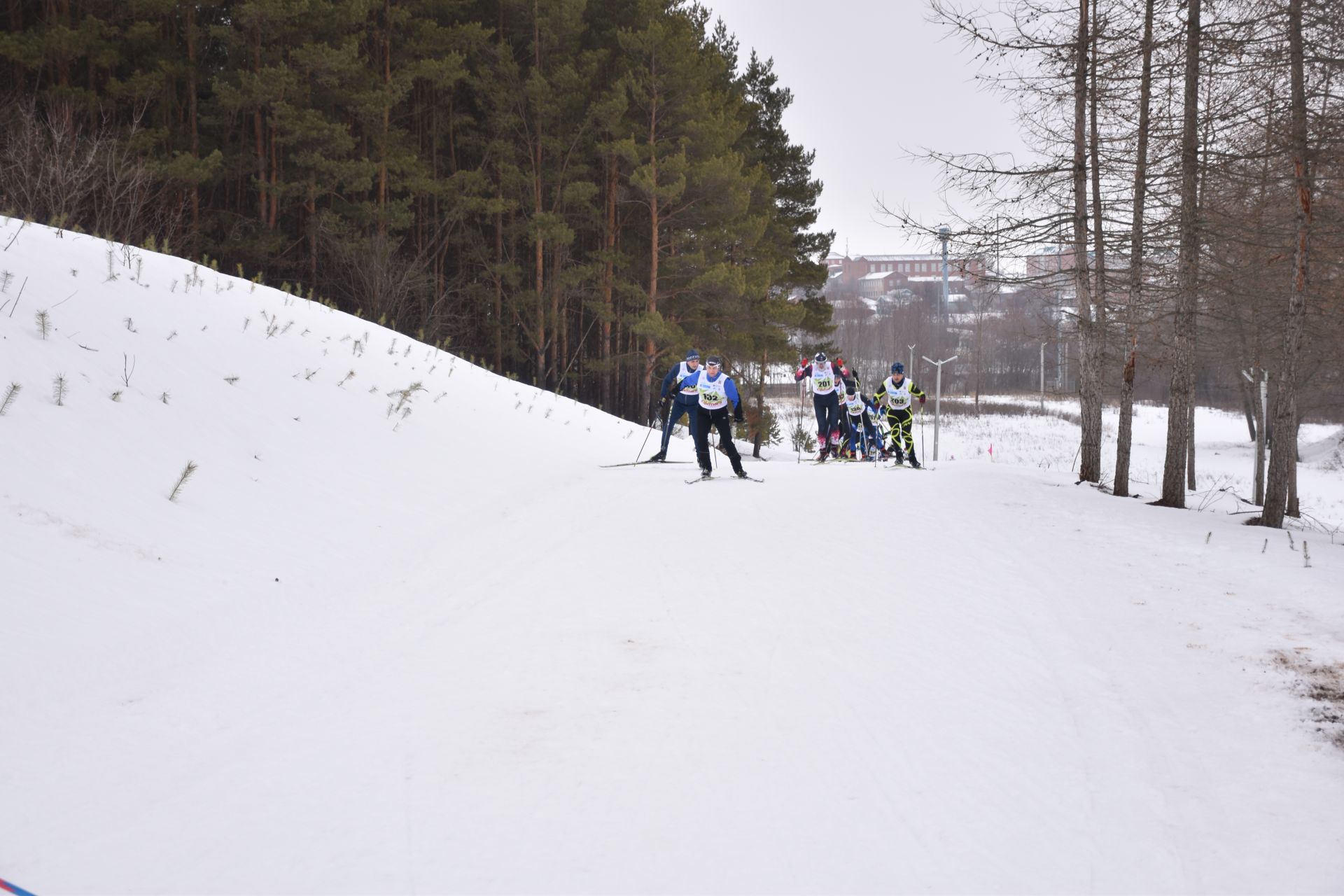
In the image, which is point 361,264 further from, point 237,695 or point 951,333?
point 951,333

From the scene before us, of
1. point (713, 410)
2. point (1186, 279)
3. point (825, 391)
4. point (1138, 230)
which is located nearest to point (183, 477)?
point (713, 410)

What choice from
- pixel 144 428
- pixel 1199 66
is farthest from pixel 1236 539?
pixel 144 428

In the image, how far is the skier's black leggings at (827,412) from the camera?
18.5m

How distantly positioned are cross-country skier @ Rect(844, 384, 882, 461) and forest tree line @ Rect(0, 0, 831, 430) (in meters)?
7.60

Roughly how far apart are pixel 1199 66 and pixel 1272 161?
1649 millimetres

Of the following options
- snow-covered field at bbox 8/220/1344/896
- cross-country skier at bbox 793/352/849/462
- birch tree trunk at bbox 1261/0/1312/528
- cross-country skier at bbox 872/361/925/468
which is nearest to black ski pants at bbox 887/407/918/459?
cross-country skier at bbox 872/361/925/468

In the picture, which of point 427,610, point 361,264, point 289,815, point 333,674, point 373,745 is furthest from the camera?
point 361,264

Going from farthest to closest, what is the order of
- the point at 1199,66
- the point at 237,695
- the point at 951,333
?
the point at 951,333
the point at 1199,66
the point at 237,695

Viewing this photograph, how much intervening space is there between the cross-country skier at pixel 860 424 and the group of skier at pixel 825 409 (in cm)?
2

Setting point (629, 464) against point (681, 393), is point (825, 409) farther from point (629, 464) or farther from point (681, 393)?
point (629, 464)

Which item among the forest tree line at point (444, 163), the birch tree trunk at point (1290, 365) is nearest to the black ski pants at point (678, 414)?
the birch tree trunk at point (1290, 365)

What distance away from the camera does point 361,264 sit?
2512cm

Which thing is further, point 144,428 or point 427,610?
point 144,428

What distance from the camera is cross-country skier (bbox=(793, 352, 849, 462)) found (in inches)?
714
